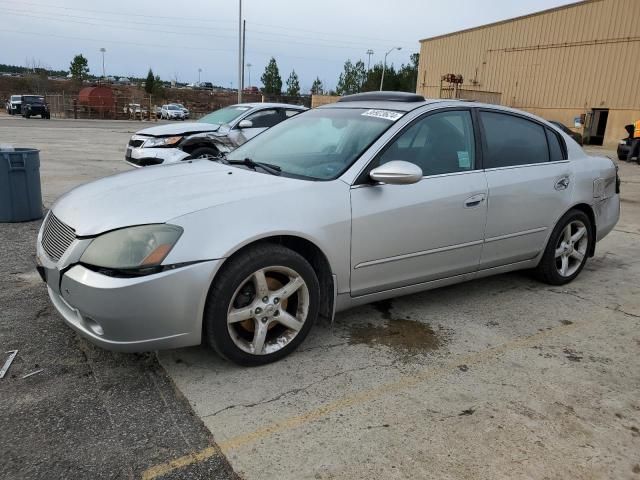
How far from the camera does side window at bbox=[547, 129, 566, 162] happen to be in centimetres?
451

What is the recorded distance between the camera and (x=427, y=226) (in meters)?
3.59

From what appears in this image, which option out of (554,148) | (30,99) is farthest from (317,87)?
(554,148)

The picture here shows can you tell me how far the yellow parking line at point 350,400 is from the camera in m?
2.30

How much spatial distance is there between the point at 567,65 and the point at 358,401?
104 feet

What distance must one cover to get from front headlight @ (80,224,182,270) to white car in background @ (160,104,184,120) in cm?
4483

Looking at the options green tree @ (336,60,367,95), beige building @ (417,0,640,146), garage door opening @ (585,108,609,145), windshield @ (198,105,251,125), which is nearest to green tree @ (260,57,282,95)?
Answer: green tree @ (336,60,367,95)

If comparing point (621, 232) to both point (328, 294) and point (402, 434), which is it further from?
point (402, 434)

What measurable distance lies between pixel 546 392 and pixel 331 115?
8.07 ft

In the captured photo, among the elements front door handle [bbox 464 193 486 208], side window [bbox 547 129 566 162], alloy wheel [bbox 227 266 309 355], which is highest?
side window [bbox 547 129 566 162]

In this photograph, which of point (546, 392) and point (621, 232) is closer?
point (546, 392)

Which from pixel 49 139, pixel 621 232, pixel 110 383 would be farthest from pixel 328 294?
pixel 49 139

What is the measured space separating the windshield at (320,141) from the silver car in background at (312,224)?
2 cm

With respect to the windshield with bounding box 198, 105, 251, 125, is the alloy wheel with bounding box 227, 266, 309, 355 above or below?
below

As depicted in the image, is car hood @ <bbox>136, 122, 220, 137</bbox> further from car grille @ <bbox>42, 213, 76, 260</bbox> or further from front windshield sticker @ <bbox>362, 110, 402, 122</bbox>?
car grille @ <bbox>42, 213, 76, 260</bbox>
